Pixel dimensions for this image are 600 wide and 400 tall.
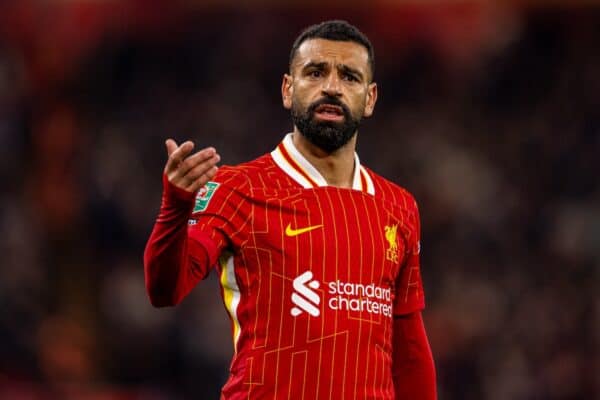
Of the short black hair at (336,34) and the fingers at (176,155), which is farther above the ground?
the short black hair at (336,34)

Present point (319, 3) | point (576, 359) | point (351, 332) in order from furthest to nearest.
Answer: point (319, 3) < point (576, 359) < point (351, 332)

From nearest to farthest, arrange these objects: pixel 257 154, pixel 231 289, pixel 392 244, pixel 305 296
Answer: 1. pixel 305 296
2. pixel 231 289
3. pixel 392 244
4. pixel 257 154

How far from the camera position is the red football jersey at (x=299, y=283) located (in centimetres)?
317

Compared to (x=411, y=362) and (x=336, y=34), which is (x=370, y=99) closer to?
(x=336, y=34)

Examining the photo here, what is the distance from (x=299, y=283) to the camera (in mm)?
3197

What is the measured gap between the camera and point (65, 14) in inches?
384

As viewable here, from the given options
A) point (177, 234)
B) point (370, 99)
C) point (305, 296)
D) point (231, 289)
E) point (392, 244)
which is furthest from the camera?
point (370, 99)

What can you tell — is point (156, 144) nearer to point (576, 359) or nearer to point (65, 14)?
point (65, 14)

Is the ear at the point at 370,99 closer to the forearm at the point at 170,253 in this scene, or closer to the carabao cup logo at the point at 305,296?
the carabao cup logo at the point at 305,296

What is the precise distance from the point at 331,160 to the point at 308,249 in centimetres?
39

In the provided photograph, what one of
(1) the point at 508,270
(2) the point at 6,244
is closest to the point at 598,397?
(1) the point at 508,270

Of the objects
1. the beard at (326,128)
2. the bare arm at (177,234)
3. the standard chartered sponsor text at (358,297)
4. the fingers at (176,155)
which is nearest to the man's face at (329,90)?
the beard at (326,128)

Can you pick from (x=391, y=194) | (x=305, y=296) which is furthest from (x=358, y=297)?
(x=391, y=194)

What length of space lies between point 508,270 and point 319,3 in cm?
294
